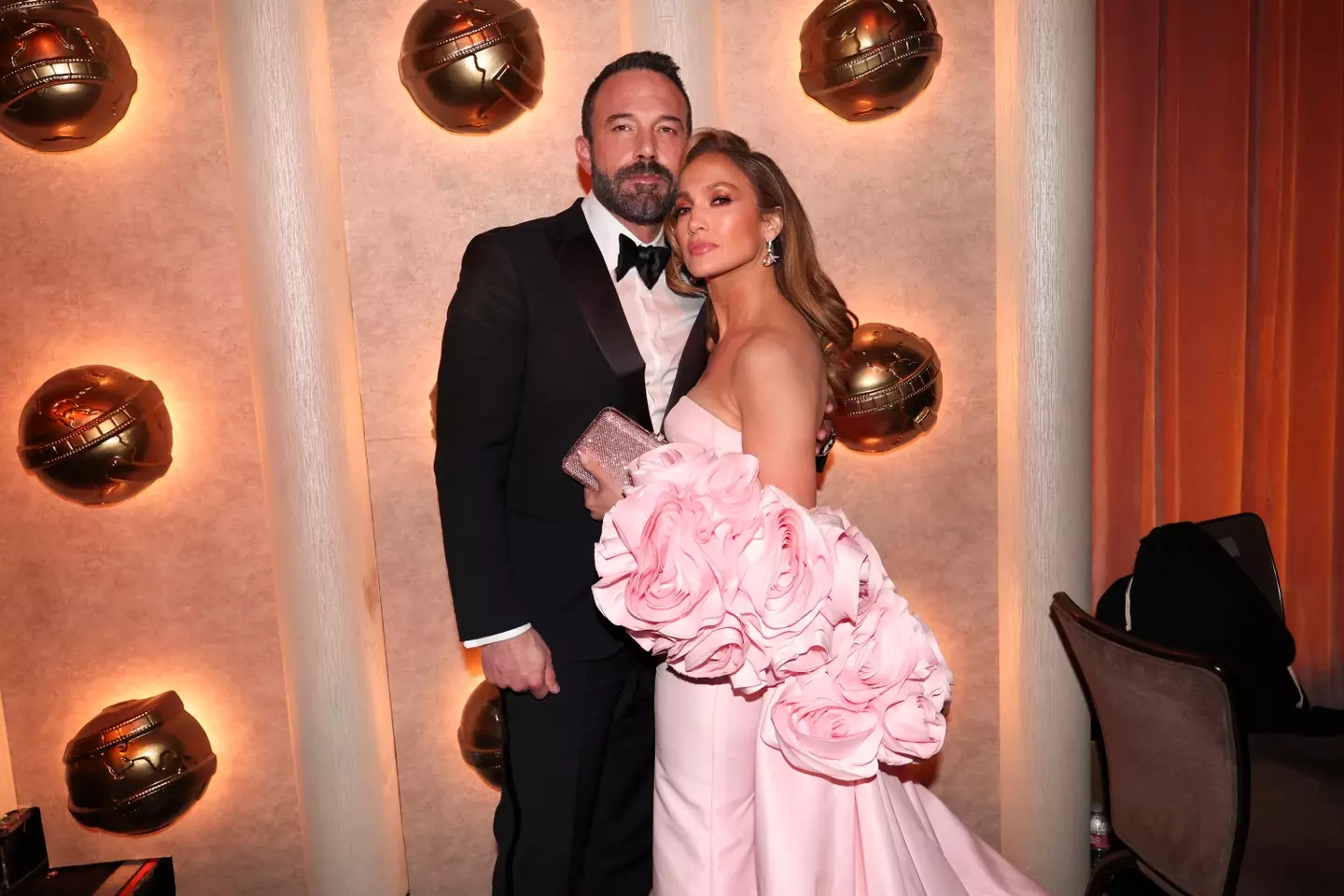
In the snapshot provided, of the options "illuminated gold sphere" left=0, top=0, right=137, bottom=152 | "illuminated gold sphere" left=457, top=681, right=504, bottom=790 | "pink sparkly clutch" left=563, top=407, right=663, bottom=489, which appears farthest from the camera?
"illuminated gold sphere" left=457, top=681, right=504, bottom=790

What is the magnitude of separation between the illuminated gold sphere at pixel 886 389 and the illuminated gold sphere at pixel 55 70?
77.3 inches

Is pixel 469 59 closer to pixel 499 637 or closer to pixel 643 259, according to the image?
pixel 643 259

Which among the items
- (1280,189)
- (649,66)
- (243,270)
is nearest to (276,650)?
(243,270)

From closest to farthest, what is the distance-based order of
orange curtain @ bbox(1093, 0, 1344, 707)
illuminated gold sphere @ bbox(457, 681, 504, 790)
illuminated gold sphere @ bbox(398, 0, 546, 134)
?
illuminated gold sphere @ bbox(398, 0, 546, 134)
illuminated gold sphere @ bbox(457, 681, 504, 790)
orange curtain @ bbox(1093, 0, 1344, 707)

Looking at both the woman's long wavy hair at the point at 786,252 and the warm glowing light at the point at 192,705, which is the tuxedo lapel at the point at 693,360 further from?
the warm glowing light at the point at 192,705

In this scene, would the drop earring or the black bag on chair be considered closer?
the drop earring

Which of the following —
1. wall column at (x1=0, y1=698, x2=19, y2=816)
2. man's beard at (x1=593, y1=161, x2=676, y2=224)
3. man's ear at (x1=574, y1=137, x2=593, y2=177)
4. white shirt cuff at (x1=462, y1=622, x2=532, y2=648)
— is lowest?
wall column at (x1=0, y1=698, x2=19, y2=816)

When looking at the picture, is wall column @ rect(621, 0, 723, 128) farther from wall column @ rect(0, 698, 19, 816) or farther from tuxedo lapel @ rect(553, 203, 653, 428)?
wall column @ rect(0, 698, 19, 816)

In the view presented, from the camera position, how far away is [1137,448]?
319cm

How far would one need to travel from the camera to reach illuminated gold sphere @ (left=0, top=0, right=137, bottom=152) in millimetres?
2041

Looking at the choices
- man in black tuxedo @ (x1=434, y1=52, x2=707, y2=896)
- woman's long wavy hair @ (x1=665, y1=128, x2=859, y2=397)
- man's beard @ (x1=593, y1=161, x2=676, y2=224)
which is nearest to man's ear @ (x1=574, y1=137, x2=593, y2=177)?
man in black tuxedo @ (x1=434, y1=52, x2=707, y2=896)

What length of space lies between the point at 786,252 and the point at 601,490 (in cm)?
68

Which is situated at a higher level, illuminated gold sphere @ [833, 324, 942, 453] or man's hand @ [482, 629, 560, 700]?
illuminated gold sphere @ [833, 324, 942, 453]

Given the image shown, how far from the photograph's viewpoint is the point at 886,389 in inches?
93.3
